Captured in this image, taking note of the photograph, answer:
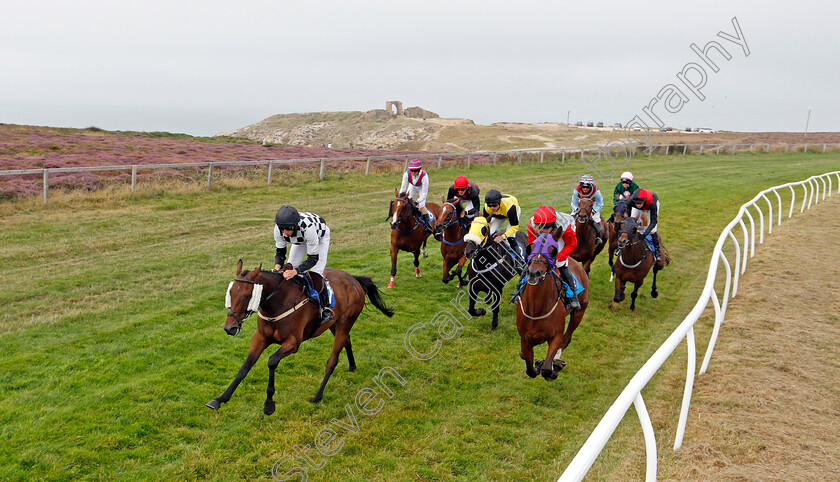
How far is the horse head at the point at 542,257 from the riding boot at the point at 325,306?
213 centimetres

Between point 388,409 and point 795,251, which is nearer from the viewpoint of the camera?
point 388,409

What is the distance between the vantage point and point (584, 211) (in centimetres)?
1022

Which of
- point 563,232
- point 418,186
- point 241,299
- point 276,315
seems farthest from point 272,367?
point 418,186

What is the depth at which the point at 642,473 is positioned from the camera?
4.46m

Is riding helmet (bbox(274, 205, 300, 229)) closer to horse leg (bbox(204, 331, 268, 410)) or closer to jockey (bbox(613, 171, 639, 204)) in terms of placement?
horse leg (bbox(204, 331, 268, 410))

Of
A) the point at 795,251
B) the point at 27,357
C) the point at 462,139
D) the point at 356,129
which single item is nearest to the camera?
the point at 27,357

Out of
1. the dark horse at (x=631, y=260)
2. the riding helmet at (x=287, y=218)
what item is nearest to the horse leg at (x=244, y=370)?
the riding helmet at (x=287, y=218)

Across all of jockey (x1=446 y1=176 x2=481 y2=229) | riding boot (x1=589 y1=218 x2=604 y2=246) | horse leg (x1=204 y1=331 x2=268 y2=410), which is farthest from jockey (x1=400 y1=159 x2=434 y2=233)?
horse leg (x1=204 y1=331 x2=268 y2=410)

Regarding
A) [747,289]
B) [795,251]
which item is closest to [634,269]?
[747,289]

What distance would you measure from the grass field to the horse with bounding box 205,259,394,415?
0.48 meters

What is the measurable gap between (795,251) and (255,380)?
1046 centimetres

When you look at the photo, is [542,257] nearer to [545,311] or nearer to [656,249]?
[545,311]

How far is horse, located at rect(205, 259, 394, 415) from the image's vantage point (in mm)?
5219

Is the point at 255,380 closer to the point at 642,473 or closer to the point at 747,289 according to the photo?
the point at 642,473
